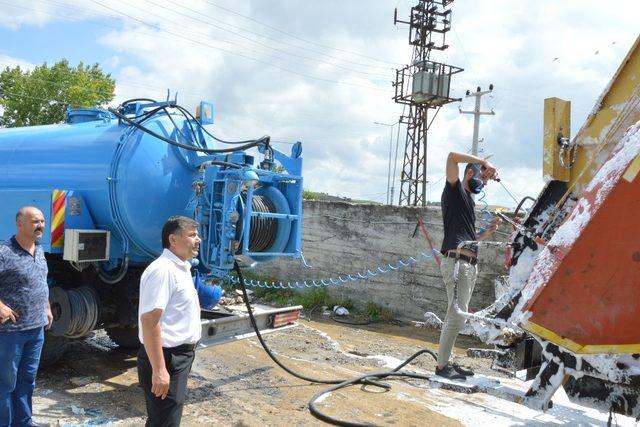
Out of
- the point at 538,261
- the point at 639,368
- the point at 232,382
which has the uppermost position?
the point at 538,261

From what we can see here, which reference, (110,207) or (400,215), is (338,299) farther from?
(110,207)

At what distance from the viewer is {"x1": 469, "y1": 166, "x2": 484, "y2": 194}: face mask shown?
16.3ft

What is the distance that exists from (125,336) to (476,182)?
167 inches

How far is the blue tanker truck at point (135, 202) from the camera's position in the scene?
16.4 ft

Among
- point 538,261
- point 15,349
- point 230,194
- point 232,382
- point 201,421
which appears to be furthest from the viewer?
point 232,382

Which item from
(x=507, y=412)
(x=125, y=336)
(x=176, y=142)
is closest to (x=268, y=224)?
(x=176, y=142)

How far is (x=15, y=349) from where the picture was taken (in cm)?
399

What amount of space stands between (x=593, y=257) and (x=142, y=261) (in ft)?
13.6

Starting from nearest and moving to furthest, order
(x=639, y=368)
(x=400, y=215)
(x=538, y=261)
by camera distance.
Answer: (x=639, y=368), (x=538, y=261), (x=400, y=215)

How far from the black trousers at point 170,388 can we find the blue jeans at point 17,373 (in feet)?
4.73

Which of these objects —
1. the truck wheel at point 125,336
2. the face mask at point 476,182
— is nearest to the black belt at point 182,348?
the face mask at point 476,182

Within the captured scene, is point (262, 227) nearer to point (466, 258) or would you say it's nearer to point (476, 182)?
point (466, 258)

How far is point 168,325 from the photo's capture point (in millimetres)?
3109

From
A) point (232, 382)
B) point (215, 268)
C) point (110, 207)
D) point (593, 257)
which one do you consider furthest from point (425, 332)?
point (593, 257)
